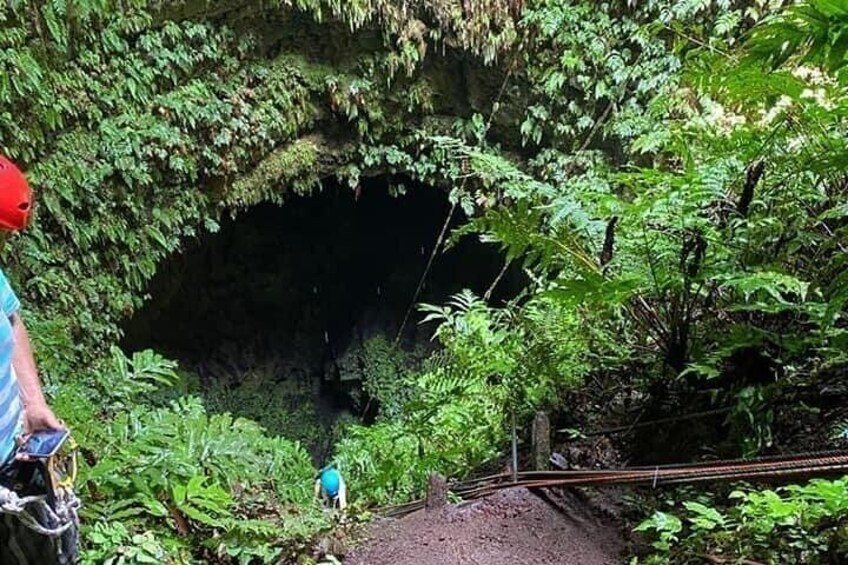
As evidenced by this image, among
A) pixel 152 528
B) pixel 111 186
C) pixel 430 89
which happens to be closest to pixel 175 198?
pixel 111 186

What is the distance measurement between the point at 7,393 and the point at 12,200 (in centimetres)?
44

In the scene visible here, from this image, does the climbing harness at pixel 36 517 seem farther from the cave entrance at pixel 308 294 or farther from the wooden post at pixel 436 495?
the cave entrance at pixel 308 294

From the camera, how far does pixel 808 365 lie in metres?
2.26

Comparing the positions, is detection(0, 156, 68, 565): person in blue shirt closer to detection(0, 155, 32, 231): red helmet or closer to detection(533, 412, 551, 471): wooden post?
detection(0, 155, 32, 231): red helmet

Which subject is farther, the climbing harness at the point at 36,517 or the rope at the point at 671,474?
the rope at the point at 671,474

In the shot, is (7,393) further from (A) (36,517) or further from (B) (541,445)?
(B) (541,445)

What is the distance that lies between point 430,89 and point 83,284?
3.49 m

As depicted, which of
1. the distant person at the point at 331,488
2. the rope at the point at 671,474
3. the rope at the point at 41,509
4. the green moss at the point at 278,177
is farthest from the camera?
the green moss at the point at 278,177

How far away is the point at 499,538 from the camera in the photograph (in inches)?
85.5

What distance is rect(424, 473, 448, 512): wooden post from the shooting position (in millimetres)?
2389

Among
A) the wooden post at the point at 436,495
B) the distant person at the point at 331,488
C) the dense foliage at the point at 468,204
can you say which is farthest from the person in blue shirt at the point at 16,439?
the distant person at the point at 331,488

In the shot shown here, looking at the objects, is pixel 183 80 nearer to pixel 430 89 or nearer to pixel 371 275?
pixel 430 89

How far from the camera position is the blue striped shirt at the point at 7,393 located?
63.6 inches

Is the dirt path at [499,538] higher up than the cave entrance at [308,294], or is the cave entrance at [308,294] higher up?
the cave entrance at [308,294]
